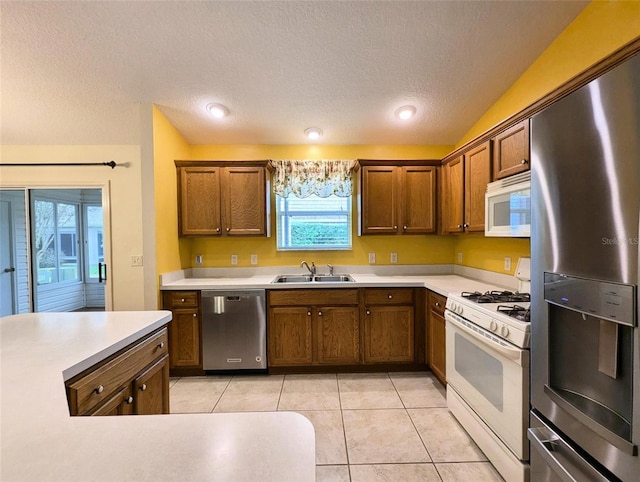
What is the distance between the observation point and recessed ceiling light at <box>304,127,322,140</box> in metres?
3.07

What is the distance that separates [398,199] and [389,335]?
56.3 inches

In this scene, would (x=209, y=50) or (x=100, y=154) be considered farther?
(x=100, y=154)

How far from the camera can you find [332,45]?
6.98 feet

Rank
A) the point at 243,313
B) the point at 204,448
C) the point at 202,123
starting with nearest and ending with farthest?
the point at 204,448, the point at 243,313, the point at 202,123

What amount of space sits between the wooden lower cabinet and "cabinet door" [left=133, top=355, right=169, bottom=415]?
2.09 m

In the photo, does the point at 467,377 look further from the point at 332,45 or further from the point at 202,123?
the point at 202,123

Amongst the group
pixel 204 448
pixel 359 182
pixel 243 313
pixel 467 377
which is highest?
pixel 359 182

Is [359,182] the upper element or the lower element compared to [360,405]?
upper

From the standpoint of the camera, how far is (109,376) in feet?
3.90

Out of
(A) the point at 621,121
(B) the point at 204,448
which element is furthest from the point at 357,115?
(B) the point at 204,448

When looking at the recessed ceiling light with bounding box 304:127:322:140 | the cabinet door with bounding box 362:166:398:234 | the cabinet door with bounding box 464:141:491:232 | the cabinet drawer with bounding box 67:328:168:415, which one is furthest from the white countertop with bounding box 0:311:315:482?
the recessed ceiling light with bounding box 304:127:322:140

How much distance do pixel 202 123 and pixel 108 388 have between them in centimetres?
257

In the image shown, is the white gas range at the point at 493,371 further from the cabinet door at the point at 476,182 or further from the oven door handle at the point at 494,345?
the cabinet door at the point at 476,182

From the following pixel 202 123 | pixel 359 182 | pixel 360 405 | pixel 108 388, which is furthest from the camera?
pixel 359 182
